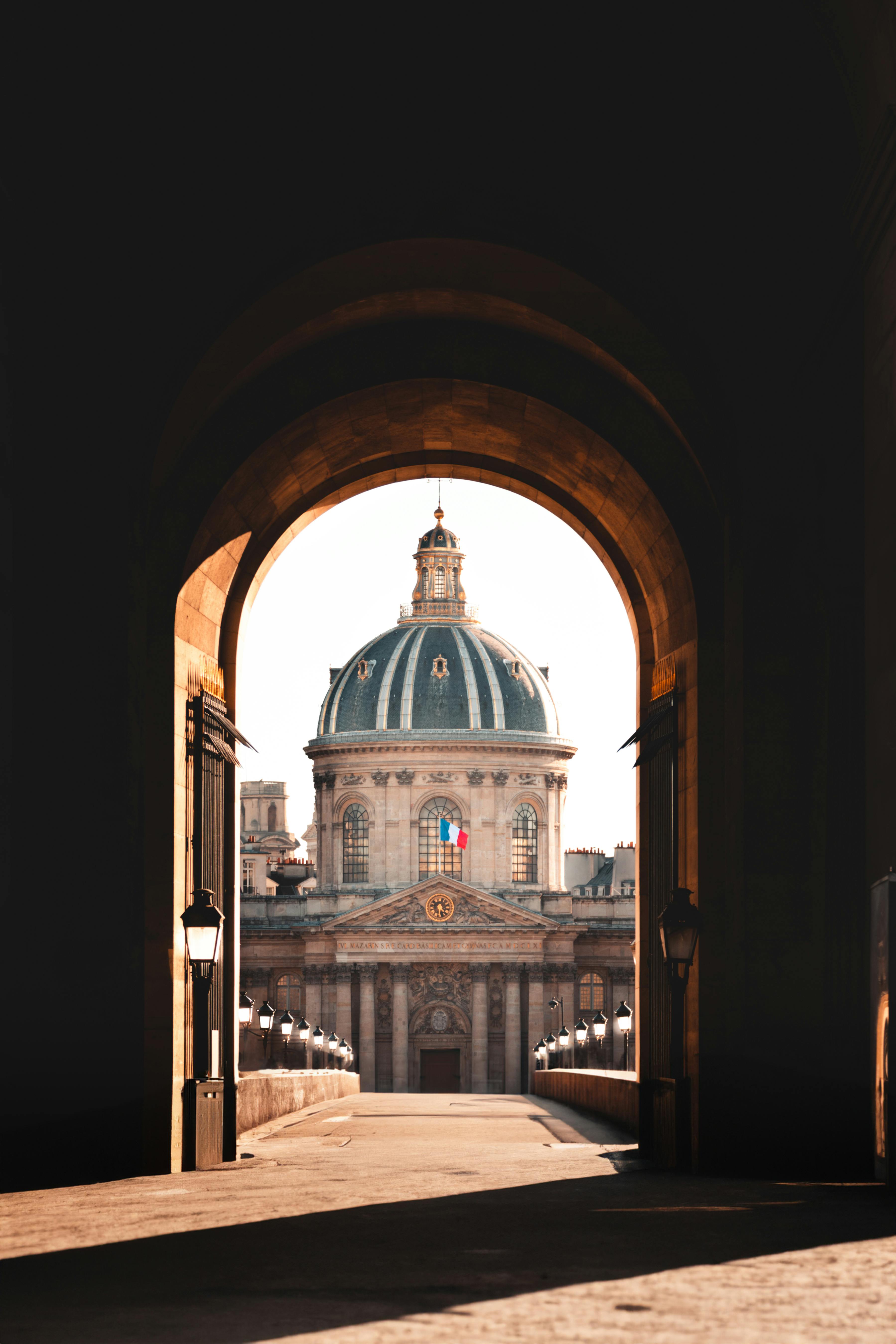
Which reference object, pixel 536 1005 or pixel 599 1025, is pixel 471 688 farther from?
pixel 599 1025

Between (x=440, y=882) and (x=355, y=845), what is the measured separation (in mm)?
9934

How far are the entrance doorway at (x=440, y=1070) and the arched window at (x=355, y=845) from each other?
12700mm

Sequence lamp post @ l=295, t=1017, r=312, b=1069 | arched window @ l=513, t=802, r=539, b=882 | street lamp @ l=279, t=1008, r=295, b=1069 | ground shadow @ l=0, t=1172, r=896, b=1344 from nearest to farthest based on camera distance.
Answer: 1. ground shadow @ l=0, t=1172, r=896, b=1344
2. street lamp @ l=279, t=1008, r=295, b=1069
3. lamp post @ l=295, t=1017, r=312, b=1069
4. arched window @ l=513, t=802, r=539, b=882

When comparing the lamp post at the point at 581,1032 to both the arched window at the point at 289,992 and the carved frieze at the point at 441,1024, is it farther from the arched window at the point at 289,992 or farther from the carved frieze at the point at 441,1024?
the arched window at the point at 289,992

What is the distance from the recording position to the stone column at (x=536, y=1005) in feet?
346

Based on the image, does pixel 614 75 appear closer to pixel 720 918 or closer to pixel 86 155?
pixel 86 155

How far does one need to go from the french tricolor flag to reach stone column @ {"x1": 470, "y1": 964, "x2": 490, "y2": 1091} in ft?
31.1

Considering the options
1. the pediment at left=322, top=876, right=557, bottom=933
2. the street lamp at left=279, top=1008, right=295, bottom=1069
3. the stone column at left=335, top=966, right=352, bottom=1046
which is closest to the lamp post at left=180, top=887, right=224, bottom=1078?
the street lamp at left=279, top=1008, right=295, bottom=1069

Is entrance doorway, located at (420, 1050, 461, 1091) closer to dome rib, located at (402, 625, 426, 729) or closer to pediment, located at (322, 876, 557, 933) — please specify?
pediment, located at (322, 876, 557, 933)

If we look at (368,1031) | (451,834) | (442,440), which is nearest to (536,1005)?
(368,1031)

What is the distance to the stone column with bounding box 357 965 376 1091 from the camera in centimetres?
10356

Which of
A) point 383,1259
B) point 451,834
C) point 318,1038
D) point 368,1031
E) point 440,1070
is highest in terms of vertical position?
point 451,834

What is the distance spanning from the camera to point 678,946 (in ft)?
49.5

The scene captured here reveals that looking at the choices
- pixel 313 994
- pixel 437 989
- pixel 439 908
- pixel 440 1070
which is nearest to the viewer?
pixel 440 1070
